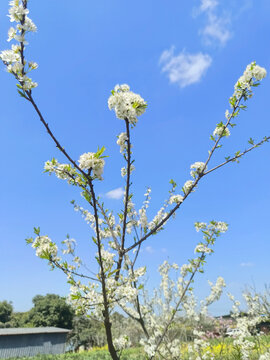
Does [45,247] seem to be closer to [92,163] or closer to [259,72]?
[92,163]

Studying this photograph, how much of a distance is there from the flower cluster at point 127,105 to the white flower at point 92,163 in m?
0.42

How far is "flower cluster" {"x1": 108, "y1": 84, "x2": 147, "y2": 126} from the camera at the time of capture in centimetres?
217

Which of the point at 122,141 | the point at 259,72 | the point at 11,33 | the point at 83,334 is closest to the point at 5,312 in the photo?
the point at 83,334

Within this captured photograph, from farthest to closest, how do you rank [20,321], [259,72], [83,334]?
[20,321]
[83,334]
[259,72]

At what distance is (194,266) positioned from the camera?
153 inches

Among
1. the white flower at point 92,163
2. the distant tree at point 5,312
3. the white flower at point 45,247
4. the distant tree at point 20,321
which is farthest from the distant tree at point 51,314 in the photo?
the white flower at point 92,163

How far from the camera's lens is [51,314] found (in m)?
30.2

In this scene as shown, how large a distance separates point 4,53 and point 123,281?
6.94ft

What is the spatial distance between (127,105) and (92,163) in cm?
59

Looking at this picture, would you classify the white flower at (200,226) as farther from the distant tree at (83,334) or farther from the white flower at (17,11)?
the distant tree at (83,334)

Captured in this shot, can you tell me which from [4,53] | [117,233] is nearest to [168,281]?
[117,233]

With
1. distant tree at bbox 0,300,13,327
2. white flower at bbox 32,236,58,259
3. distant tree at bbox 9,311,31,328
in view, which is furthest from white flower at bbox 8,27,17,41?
distant tree at bbox 0,300,13,327

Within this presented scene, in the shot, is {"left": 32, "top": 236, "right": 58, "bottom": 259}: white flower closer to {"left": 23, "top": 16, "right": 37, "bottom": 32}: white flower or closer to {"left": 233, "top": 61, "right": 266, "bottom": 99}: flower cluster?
{"left": 23, "top": 16, "right": 37, "bottom": 32}: white flower

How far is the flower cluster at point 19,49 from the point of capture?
193cm
